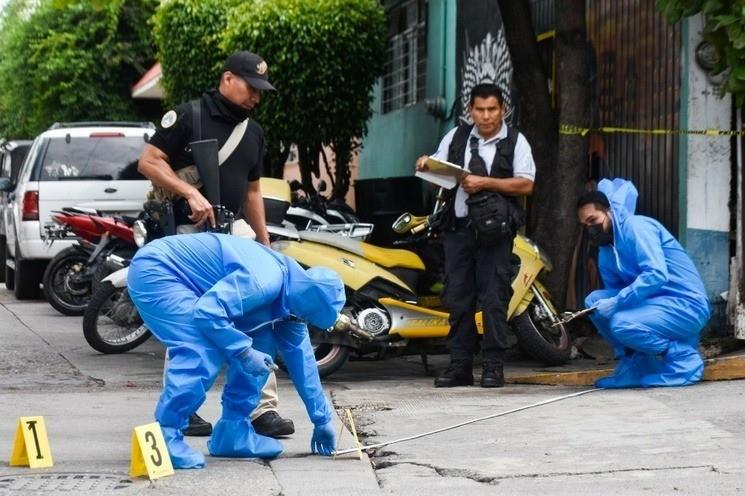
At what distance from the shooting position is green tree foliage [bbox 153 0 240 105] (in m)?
20.0

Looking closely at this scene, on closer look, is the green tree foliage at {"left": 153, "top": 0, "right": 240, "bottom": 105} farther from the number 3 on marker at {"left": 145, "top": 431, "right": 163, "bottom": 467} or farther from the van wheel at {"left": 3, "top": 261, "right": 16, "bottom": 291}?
the number 3 on marker at {"left": 145, "top": 431, "right": 163, "bottom": 467}

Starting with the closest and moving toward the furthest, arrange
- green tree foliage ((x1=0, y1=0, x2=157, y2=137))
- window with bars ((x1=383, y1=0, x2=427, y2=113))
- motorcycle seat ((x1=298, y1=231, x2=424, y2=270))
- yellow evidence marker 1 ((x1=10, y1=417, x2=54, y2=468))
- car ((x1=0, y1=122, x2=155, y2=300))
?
yellow evidence marker 1 ((x1=10, y1=417, x2=54, y2=468)) → motorcycle seat ((x1=298, y1=231, x2=424, y2=270)) → car ((x1=0, y1=122, x2=155, y2=300)) → window with bars ((x1=383, y1=0, x2=427, y2=113)) → green tree foliage ((x1=0, y1=0, x2=157, y2=137))

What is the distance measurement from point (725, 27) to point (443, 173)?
1.87 m

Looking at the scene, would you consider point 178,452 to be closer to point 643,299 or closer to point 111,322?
point 643,299

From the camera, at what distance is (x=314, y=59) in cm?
1717

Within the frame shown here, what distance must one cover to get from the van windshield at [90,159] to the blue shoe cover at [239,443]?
9.36 metres

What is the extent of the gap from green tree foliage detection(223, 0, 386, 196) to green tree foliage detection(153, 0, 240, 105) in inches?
76.0

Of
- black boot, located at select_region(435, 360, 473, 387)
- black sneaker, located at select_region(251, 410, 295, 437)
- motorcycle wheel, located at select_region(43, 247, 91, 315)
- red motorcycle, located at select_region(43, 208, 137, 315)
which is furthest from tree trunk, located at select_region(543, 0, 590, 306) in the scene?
motorcycle wheel, located at select_region(43, 247, 91, 315)

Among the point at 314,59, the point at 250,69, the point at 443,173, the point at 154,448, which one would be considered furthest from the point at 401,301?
the point at 314,59

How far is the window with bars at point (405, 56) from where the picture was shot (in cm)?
1769

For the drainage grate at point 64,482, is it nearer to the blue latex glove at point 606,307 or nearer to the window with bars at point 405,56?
the blue latex glove at point 606,307

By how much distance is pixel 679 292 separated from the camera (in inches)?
345

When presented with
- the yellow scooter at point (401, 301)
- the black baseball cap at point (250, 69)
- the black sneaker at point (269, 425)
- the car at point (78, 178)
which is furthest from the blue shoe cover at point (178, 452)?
the car at point (78, 178)

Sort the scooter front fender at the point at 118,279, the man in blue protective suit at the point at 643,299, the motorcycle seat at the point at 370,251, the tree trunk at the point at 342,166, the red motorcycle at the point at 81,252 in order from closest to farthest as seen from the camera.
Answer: the man in blue protective suit at the point at 643,299
the motorcycle seat at the point at 370,251
the scooter front fender at the point at 118,279
the red motorcycle at the point at 81,252
the tree trunk at the point at 342,166
